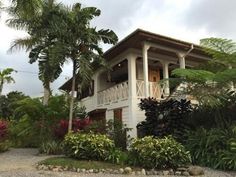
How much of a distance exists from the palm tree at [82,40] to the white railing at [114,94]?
206 centimetres

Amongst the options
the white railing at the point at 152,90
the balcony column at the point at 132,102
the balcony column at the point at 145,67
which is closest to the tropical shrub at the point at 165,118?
the balcony column at the point at 132,102

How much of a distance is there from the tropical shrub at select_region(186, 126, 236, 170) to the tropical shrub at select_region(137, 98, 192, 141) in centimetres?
95

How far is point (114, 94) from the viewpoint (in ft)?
56.9

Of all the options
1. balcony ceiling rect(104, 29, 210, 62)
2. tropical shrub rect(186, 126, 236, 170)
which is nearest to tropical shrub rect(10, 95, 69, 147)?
balcony ceiling rect(104, 29, 210, 62)

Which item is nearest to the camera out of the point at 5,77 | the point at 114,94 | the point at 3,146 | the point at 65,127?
the point at 65,127

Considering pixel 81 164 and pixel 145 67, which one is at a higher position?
pixel 145 67

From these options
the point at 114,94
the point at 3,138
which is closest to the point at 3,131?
the point at 3,138

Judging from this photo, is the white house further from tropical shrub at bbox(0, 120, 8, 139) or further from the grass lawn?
tropical shrub at bbox(0, 120, 8, 139)

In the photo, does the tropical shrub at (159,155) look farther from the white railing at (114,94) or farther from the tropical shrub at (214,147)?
the white railing at (114,94)

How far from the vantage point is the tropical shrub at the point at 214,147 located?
10805mm

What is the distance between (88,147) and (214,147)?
469cm

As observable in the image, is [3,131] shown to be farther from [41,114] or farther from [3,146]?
[41,114]

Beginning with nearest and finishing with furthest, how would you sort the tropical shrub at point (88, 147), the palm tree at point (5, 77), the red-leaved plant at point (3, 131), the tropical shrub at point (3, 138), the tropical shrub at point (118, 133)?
the tropical shrub at point (88, 147) < the tropical shrub at point (118, 133) < the tropical shrub at point (3, 138) < the red-leaved plant at point (3, 131) < the palm tree at point (5, 77)

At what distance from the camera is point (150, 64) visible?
19578mm
